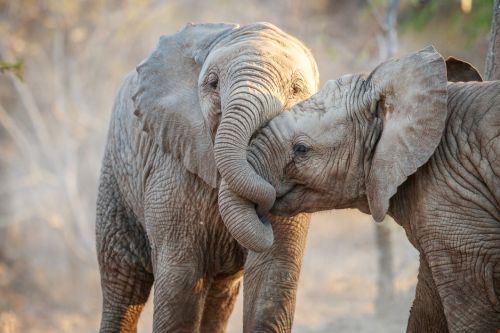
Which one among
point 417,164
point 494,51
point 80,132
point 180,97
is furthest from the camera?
point 80,132

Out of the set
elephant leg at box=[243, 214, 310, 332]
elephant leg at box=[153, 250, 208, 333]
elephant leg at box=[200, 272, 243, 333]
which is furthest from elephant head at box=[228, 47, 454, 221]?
elephant leg at box=[200, 272, 243, 333]

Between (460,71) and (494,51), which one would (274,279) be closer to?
(460,71)

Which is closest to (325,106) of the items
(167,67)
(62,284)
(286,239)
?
(286,239)

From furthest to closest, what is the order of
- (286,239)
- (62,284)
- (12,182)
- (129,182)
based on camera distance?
(12,182) < (62,284) < (129,182) < (286,239)

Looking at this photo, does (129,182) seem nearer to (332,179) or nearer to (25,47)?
(332,179)

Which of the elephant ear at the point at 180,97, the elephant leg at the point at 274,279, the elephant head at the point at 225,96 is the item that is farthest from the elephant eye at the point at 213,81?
the elephant leg at the point at 274,279

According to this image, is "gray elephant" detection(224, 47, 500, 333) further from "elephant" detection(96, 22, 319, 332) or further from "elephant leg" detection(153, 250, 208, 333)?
"elephant leg" detection(153, 250, 208, 333)

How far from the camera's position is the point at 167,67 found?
6863 millimetres

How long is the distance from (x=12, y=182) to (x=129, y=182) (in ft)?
40.6

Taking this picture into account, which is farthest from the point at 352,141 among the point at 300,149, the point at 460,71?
the point at 460,71

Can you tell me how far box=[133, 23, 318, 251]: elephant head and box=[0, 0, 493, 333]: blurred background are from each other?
329 inches

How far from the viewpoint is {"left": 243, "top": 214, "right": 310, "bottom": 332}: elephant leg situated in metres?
6.34

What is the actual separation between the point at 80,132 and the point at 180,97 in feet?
39.6

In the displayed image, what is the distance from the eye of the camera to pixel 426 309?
586 centimetres
